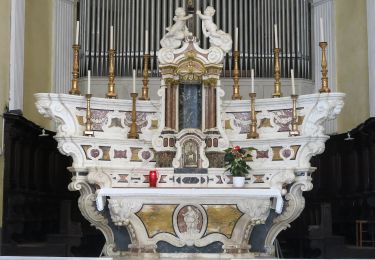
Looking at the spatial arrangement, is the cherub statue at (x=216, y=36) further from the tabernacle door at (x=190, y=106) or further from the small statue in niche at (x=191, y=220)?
the small statue in niche at (x=191, y=220)

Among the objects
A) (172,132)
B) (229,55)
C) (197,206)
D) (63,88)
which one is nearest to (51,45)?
(63,88)

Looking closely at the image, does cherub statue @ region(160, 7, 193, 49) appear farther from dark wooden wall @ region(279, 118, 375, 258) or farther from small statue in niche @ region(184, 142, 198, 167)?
dark wooden wall @ region(279, 118, 375, 258)

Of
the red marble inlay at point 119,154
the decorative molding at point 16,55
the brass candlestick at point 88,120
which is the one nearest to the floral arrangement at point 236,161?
the red marble inlay at point 119,154

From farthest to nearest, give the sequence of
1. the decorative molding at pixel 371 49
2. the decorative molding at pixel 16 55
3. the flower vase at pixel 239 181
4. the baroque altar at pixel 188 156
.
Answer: the decorative molding at pixel 371 49 → the decorative molding at pixel 16 55 → the flower vase at pixel 239 181 → the baroque altar at pixel 188 156

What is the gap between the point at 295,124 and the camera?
7836 millimetres

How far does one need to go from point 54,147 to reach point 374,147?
451 centimetres

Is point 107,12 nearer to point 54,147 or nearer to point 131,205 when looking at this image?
point 54,147

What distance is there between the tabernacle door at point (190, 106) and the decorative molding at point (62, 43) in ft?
9.82

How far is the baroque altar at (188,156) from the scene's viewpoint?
7.60 meters

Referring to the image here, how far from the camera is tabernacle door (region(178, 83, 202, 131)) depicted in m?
8.16

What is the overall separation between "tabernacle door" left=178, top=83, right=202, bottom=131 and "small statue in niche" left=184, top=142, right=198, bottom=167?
0.26 metres

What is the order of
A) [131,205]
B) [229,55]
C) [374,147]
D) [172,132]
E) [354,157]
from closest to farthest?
[131,205]
[172,132]
[374,147]
[354,157]
[229,55]

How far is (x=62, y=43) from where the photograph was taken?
421 inches

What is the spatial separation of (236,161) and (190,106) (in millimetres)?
919
